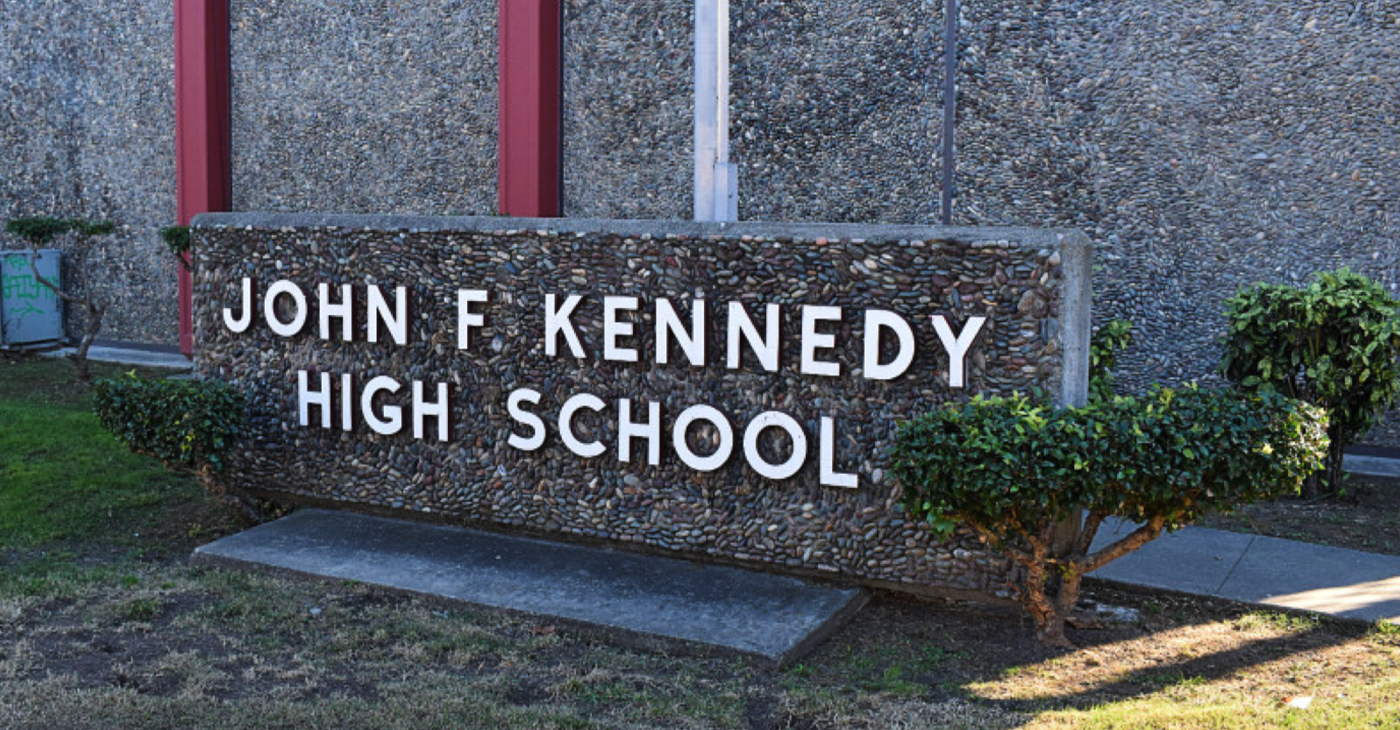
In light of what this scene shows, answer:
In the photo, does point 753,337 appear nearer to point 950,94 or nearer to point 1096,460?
point 1096,460

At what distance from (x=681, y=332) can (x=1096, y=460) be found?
2.21 metres

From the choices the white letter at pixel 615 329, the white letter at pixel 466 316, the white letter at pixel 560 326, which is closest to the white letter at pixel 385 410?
the white letter at pixel 466 316

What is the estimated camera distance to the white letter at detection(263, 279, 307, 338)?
24.9 feet

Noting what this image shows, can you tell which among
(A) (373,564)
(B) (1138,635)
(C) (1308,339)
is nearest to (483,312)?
(A) (373,564)

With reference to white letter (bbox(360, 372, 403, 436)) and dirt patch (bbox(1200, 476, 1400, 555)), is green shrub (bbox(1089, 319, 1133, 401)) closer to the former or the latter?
dirt patch (bbox(1200, 476, 1400, 555))

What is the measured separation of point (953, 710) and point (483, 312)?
11.3 ft

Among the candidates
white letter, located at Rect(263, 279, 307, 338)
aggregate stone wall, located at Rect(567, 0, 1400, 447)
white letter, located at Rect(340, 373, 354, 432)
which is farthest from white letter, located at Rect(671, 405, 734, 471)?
aggregate stone wall, located at Rect(567, 0, 1400, 447)

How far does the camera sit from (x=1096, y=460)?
206 inches

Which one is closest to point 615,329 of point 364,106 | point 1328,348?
point 1328,348

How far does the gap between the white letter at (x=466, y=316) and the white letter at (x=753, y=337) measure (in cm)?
155

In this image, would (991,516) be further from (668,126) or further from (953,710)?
(668,126)

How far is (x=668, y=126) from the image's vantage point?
12.2 metres

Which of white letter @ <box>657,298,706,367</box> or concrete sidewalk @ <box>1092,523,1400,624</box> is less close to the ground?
white letter @ <box>657,298,706,367</box>

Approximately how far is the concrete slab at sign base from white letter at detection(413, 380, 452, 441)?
1.96 ft
